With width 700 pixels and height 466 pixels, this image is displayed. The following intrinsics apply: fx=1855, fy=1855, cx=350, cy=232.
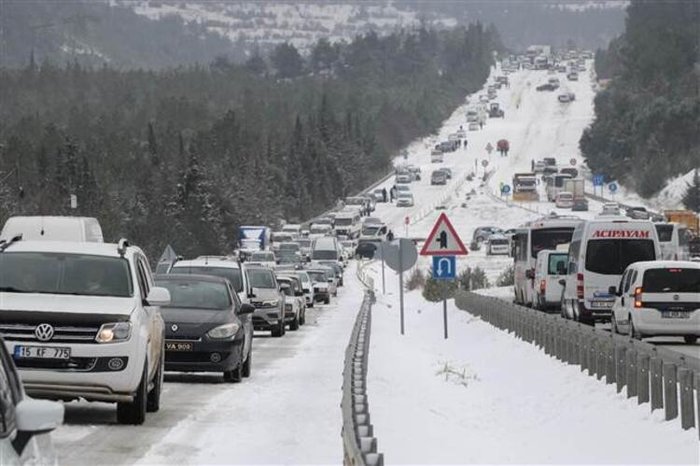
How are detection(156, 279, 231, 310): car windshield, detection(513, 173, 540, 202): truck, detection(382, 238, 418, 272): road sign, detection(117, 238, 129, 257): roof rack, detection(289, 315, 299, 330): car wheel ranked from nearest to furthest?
detection(117, 238, 129, 257): roof rack
detection(156, 279, 231, 310): car windshield
detection(382, 238, 418, 272): road sign
detection(289, 315, 299, 330): car wheel
detection(513, 173, 540, 202): truck

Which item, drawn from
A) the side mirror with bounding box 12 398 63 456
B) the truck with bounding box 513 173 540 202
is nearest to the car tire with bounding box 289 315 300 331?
the side mirror with bounding box 12 398 63 456

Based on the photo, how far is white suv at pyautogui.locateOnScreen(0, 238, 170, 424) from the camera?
54.3ft

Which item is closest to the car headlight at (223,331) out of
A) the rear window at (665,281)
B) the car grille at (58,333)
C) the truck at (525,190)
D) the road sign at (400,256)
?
the car grille at (58,333)

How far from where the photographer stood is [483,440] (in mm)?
19328

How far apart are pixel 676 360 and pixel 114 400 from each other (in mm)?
5641

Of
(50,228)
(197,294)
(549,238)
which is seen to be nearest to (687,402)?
(197,294)

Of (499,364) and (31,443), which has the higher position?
(31,443)

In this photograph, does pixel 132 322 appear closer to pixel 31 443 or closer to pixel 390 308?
pixel 31 443

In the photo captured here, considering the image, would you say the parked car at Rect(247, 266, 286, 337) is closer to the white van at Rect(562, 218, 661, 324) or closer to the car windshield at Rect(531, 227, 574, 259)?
the white van at Rect(562, 218, 661, 324)

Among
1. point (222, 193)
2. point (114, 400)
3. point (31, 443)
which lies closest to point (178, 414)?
point (114, 400)

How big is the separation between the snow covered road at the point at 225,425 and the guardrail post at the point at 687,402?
132 inches

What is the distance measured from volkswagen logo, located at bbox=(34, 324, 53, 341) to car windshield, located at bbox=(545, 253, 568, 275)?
30906 mm

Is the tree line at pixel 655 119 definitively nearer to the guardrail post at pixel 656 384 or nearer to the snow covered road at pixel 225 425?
the snow covered road at pixel 225 425

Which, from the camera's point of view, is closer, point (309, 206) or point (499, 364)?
point (499, 364)
